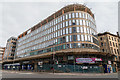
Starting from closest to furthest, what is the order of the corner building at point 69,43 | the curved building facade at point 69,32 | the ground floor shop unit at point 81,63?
the ground floor shop unit at point 81,63, the corner building at point 69,43, the curved building facade at point 69,32

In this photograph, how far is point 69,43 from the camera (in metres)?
40.8

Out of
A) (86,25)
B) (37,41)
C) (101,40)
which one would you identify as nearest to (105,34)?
(101,40)

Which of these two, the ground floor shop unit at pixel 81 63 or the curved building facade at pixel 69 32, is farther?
the curved building facade at pixel 69 32

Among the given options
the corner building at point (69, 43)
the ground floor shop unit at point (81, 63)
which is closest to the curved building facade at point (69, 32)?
the corner building at point (69, 43)

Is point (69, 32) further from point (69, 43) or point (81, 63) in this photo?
point (81, 63)

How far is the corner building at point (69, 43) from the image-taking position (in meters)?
33.9

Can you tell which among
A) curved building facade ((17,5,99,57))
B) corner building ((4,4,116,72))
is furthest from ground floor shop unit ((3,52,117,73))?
curved building facade ((17,5,99,57))

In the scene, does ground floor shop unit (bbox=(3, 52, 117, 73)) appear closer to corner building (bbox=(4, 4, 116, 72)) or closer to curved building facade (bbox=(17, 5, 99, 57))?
corner building (bbox=(4, 4, 116, 72))

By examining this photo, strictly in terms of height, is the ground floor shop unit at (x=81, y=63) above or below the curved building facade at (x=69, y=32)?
below

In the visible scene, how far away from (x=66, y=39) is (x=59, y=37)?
4.98 m

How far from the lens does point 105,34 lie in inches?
2306

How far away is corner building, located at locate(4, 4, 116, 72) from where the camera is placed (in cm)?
3394

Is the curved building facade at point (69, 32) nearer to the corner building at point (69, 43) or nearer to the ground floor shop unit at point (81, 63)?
the corner building at point (69, 43)

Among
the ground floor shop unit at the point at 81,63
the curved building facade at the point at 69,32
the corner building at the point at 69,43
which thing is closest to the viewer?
the ground floor shop unit at the point at 81,63
